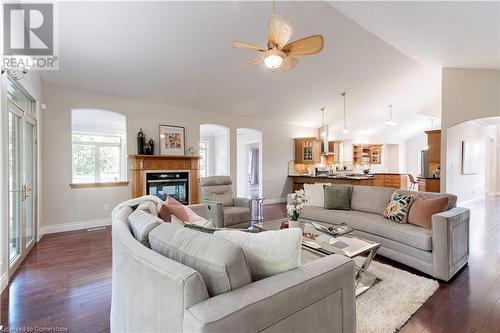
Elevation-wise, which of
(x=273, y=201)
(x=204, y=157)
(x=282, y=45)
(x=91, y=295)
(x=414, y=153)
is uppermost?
(x=282, y=45)

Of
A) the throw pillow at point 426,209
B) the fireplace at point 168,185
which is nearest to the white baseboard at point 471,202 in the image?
the throw pillow at point 426,209

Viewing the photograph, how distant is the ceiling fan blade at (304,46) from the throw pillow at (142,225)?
2.35 metres

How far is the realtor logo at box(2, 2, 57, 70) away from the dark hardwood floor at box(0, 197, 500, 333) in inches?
91.4

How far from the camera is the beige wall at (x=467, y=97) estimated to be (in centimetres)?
491

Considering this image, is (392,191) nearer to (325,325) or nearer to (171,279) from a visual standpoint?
(325,325)

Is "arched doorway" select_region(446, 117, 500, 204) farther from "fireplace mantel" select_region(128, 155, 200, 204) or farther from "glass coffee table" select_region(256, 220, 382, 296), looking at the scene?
"fireplace mantel" select_region(128, 155, 200, 204)

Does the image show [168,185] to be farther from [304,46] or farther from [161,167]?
[304,46]

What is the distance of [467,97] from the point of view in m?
5.21

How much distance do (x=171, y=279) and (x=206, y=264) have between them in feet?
0.54

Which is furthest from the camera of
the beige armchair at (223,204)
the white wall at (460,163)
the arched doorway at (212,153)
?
the arched doorway at (212,153)

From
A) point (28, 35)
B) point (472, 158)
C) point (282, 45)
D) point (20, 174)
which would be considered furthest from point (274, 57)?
point (472, 158)

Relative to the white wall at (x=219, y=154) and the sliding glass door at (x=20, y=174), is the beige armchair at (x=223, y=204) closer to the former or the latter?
the sliding glass door at (x=20, y=174)

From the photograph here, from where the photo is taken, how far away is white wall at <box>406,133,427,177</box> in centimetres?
1214

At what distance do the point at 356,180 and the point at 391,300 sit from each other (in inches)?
195
